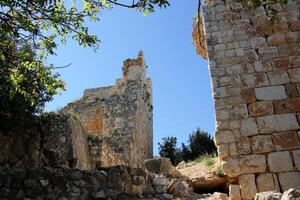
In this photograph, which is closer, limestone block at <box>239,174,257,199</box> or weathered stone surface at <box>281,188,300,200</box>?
weathered stone surface at <box>281,188,300,200</box>

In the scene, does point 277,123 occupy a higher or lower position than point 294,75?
lower

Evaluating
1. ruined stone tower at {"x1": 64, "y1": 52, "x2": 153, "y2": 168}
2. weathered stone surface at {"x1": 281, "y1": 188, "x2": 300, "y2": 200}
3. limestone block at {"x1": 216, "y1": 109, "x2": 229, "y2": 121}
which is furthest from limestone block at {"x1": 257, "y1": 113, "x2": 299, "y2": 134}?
ruined stone tower at {"x1": 64, "y1": 52, "x2": 153, "y2": 168}

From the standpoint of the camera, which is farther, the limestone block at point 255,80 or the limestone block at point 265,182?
the limestone block at point 255,80

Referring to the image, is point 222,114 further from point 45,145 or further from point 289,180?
point 45,145

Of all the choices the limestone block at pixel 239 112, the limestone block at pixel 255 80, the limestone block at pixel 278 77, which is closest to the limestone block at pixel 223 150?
the limestone block at pixel 239 112

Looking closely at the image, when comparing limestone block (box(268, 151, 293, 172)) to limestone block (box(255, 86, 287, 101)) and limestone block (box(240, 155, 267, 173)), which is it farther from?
limestone block (box(255, 86, 287, 101))

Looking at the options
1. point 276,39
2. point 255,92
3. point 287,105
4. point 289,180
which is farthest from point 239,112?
point 276,39

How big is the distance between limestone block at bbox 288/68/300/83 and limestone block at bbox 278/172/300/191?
147 cm

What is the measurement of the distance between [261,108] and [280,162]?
2.77 feet

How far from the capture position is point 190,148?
55.5 ft

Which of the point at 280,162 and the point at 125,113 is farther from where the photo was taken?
the point at 125,113

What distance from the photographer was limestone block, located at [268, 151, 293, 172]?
4.63 metres

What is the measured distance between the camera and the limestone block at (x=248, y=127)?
4.95 meters

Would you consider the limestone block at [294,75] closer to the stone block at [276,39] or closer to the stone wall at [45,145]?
the stone block at [276,39]
